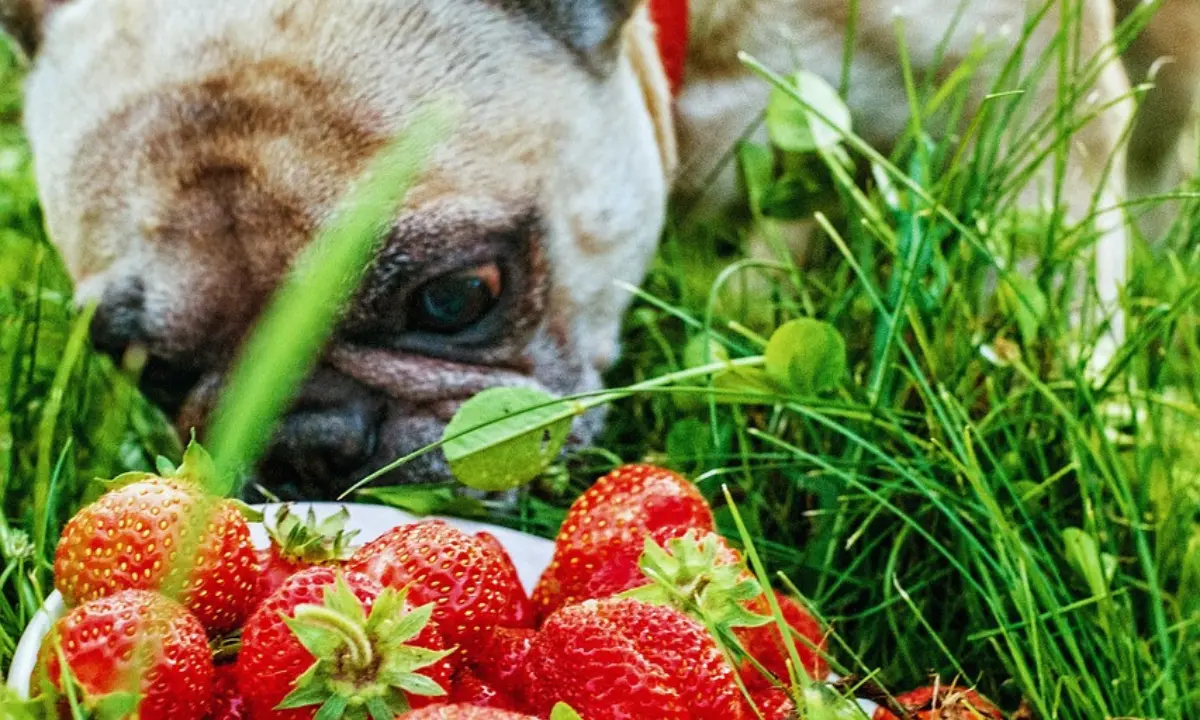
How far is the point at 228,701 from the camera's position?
0.63 meters

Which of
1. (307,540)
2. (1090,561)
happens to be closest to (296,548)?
(307,540)

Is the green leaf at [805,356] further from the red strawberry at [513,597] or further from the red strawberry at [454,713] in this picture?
the red strawberry at [454,713]

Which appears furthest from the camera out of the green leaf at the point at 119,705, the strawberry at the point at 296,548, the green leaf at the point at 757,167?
the green leaf at the point at 757,167

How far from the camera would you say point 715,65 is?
4.65ft

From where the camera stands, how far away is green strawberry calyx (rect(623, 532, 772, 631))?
25.6 inches

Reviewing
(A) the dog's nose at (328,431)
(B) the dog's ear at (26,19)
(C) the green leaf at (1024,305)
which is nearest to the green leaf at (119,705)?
(A) the dog's nose at (328,431)

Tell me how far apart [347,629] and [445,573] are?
0.12m

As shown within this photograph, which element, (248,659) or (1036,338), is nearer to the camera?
(248,659)

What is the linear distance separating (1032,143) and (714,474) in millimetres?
454

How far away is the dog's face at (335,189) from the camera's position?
103cm

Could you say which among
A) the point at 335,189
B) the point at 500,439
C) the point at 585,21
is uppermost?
the point at 585,21

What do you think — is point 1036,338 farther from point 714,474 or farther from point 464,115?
point 464,115

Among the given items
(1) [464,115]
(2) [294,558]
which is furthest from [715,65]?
(2) [294,558]

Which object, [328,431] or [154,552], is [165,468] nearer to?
[154,552]
